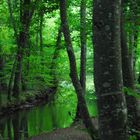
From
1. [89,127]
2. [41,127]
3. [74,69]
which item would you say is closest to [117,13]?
[89,127]

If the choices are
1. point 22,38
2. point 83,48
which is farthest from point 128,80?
point 22,38

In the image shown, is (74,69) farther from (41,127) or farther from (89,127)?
(41,127)

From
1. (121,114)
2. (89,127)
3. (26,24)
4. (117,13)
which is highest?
(26,24)

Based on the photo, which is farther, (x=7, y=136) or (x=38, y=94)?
(x=38, y=94)

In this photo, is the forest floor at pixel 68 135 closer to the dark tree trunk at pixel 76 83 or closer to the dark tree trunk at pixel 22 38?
the dark tree trunk at pixel 76 83

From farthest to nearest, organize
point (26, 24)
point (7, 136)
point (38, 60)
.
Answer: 1. point (38, 60)
2. point (26, 24)
3. point (7, 136)

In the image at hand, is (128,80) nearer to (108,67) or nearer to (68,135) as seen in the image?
(68,135)

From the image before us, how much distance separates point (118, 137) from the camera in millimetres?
4699

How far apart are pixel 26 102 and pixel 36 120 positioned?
7789mm

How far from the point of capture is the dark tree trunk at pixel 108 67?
180 inches

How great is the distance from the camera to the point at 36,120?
25281 mm

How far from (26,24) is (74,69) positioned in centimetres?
1897

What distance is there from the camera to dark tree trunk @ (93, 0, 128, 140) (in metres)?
4.57

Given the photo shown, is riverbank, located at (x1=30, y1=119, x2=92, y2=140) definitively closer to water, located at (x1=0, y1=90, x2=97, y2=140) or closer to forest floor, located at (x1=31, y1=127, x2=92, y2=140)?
forest floor, located at (x1=31, y1=127, x2=92, y2=140)
